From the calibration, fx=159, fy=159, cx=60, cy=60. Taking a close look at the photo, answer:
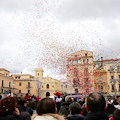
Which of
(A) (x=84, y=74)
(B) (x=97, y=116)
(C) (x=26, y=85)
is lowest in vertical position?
(B) (x=97, y=116)

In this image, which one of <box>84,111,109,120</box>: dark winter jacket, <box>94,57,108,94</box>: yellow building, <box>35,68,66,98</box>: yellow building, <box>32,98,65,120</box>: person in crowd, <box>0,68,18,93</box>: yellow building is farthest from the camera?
<box>35,68,66,98</box>: yellow building

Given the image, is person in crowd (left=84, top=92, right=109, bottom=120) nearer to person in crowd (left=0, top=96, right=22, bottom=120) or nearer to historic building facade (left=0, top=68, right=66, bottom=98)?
person in crowd (left=0, top=96, right=22, bottom=120)

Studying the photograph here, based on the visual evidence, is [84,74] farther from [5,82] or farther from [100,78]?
[5,82]

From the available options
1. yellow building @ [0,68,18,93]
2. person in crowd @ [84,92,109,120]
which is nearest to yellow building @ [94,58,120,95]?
yellow building @ [0,68,18,93]

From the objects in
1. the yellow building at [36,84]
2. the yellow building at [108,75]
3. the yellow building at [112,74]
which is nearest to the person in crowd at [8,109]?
the yellow building at [108,75]

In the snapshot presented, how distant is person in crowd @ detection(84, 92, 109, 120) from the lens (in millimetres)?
2387

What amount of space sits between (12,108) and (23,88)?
203 feet

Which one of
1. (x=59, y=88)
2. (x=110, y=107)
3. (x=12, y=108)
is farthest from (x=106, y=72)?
(x=12, y=108)

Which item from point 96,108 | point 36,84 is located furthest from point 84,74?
point 96,108

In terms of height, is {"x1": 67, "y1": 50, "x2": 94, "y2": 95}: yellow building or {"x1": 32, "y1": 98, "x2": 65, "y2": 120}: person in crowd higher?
{"x1": 67, "y1": 50, "x2": 94, "y2": 95}: yellow building

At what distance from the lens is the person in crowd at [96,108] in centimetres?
239

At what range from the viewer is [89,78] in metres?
35.6

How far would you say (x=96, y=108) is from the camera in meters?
2.45

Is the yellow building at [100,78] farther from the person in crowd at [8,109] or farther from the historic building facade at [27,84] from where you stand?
the person in crowd at [8,109]
